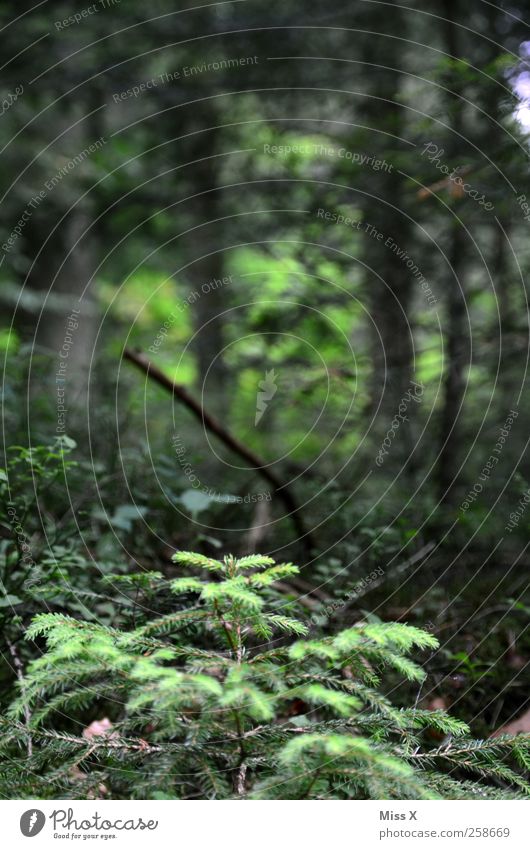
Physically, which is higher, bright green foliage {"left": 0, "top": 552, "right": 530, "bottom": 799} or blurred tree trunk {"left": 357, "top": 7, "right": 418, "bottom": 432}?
blurred tree trunk {"left": 357, "top": 7, "right": 418, "bottom": 432}

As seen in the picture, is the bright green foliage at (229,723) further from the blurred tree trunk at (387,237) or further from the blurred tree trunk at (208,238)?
the blurred tree trunk at (208,238)

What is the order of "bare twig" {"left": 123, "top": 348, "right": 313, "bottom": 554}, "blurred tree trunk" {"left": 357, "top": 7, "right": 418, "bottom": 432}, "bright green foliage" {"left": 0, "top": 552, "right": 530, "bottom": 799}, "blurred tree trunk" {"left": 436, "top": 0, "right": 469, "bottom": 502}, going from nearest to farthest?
"bright green foliage" {"left": 0, "top": 552, "right": 530, "bottom": 799} < "bare twig" {"left": 123, "top": 348, "right": 313, "bottom": 554} < "blurred tree trunk" {"left": 436, "top": 0, "right": 469, "bottom": 502} < "blurred tree trunk" {"left": 357, "top": 7, "right": 418, "bottom": 432}

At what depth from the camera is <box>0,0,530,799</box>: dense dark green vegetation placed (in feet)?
5.93

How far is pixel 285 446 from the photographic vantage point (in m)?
6.23

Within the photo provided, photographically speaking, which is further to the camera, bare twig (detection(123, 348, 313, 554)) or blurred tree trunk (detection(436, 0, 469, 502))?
blurred tree trunk (detection(436, 0, 469, 502))

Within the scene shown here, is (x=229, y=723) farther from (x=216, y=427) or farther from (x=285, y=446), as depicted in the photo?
(x=285, y=446)
